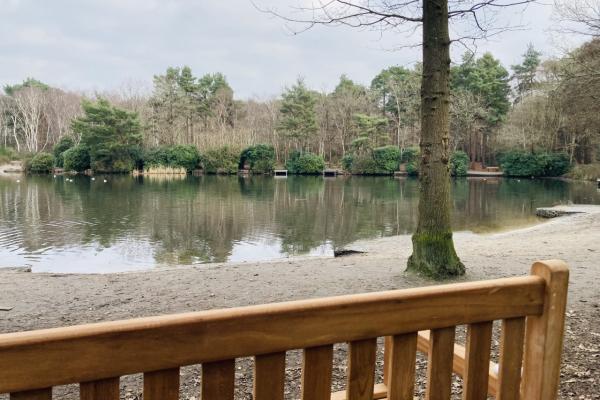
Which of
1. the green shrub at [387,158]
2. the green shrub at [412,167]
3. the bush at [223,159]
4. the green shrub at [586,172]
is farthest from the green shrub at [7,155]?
the green shrub at [586,172]

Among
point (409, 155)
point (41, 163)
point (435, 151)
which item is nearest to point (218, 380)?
point (435, 151)

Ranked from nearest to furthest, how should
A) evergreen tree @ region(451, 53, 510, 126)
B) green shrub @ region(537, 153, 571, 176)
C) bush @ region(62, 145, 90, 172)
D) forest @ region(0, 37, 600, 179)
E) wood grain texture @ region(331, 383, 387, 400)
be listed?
wood grain texture @ region(331, 383, 387, 400)
green shrub @ region(537, 153, 571, 176)
forest @ region(0, 37, 600, 179)
bush @ region(62, 145, 90, 172)
evergreen tree @ region(451, 53, 510, 126)

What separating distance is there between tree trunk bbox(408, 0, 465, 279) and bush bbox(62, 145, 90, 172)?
4052 cm

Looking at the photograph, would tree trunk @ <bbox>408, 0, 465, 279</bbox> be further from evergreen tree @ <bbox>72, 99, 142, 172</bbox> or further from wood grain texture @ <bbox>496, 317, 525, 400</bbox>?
evergreen tree @ <bbox>72, 99, 142, 172</bbox>

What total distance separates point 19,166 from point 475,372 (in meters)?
50.3

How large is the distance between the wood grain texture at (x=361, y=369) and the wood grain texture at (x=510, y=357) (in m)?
0.43

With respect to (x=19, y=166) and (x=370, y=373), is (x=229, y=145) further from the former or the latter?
(x=370, y=373)

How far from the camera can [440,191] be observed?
5641 mm

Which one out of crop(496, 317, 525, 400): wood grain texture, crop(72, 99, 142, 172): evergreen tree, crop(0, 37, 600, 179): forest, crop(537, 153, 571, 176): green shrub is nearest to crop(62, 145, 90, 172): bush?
crop(0, 37, 600, 179): forest

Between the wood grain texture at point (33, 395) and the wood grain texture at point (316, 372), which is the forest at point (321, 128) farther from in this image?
the wood grain texture at point (33, 395)

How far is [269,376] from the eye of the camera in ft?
4.05

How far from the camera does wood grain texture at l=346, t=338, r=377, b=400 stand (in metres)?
1.32

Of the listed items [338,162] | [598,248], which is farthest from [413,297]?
[338,162]

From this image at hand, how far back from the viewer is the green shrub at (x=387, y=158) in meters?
41.3
